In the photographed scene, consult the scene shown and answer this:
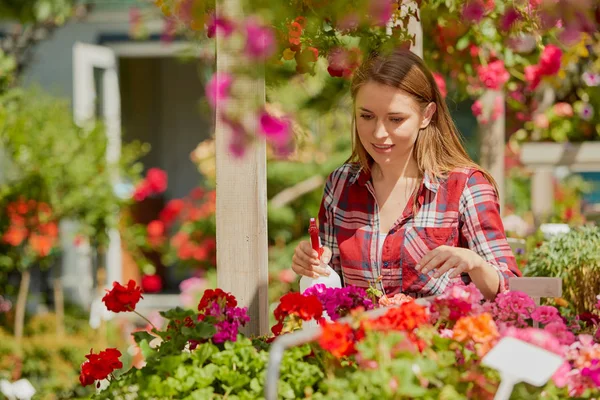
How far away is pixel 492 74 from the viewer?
11.3 feet

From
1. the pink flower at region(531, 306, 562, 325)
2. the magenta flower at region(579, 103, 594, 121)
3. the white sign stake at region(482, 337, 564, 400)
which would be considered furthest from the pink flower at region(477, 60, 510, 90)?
the white sign stake at region(482, 337, 564, 400)

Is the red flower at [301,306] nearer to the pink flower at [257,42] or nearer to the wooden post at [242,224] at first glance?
the wooden post at [242,224]

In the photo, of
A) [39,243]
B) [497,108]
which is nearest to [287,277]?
[39,243]

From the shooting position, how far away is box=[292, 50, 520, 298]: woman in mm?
1917

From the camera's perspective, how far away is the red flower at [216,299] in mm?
1696

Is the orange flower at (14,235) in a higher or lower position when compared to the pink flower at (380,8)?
lower

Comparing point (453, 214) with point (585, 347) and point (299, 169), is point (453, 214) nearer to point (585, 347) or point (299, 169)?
point (585, 347)

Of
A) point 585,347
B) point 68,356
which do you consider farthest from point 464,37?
point 68,356

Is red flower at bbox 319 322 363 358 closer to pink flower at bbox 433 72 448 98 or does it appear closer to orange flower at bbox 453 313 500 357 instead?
orange flower at bbox 453 313 500 357

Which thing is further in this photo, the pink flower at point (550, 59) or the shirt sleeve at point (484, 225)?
the pink flower at point (550, 59)

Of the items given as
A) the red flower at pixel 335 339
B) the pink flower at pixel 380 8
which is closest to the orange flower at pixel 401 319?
the red flower at pixel 335 339

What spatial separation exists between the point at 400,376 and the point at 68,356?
12.0 ft

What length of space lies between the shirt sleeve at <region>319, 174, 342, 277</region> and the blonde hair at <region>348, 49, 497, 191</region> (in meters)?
0.26

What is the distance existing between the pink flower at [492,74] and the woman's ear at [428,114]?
146 cm
